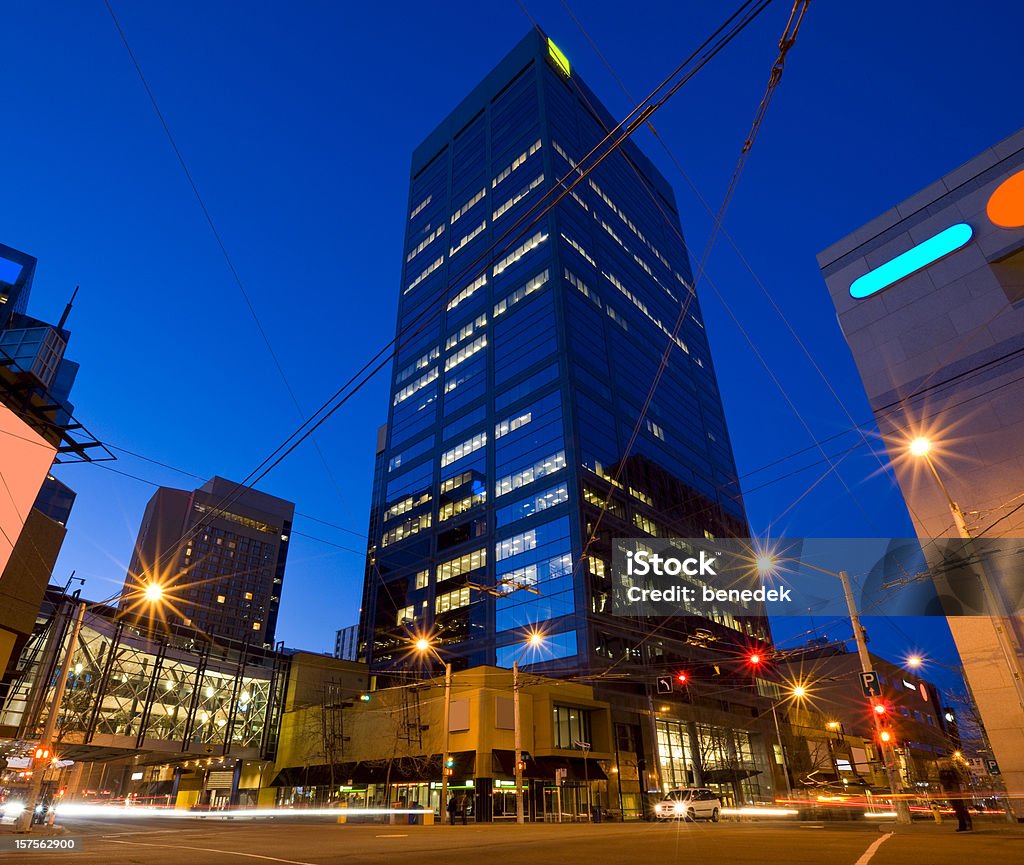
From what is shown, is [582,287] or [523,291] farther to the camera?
[523,291]

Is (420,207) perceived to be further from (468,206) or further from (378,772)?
(378,772)

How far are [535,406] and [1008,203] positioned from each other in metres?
54.0

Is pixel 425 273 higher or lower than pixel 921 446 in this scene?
higher

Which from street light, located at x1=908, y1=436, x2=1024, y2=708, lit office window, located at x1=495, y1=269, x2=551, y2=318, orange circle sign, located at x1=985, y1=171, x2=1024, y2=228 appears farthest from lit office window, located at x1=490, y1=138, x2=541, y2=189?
street light, located at x1=908, y1=436, x2=1024, y2=708

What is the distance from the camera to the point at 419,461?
86.0 meters

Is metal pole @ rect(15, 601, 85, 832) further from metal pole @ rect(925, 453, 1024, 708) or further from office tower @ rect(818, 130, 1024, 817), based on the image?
office tower @ rect(818, 130, 1024, 817)

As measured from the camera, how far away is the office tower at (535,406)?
64.5 metres

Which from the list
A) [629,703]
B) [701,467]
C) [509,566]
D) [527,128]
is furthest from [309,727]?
[527,128]

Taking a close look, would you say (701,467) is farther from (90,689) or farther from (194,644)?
Result: (90,689)

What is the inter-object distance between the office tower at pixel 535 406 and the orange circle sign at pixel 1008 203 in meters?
37.0

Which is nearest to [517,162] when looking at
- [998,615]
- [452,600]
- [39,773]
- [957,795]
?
[452,600]

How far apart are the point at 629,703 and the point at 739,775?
1456 cm

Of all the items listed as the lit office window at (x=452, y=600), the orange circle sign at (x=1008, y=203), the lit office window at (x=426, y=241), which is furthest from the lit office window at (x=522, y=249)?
the orange circle sign at (x=1008, y=203)

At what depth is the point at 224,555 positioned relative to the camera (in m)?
165
